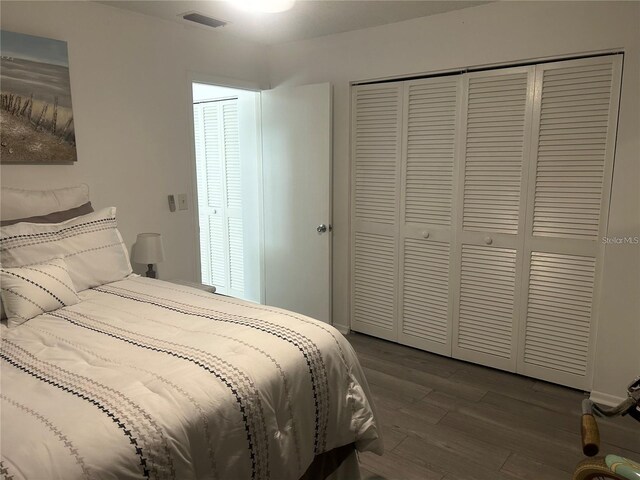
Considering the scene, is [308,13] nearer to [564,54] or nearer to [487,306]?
[564,54]

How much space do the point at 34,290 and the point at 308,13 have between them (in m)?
2.18

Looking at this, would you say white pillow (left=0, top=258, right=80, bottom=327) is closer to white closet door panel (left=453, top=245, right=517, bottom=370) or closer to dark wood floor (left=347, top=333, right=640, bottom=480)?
dark wood floor (left=347, top=333, right=640, bottom=480)

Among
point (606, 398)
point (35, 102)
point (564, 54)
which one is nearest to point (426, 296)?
point (606, 398)

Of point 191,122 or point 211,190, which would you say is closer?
point 191,122

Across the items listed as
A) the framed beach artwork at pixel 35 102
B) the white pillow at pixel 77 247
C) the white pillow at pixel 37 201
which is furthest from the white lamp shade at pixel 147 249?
the framed beach artwork at pixel 35 102

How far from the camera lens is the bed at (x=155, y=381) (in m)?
1.14

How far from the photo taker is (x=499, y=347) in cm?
297

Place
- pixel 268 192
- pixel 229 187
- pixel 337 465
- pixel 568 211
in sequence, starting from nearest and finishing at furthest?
1. pixel 337 465
2. pixel 568 211
3. pixel 268 192
4. pixel 229 187

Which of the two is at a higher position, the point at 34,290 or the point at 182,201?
the point at 182,201

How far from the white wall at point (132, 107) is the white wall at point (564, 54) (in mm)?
1058

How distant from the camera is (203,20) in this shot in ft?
9.80

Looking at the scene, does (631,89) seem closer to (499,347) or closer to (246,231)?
(499,347)

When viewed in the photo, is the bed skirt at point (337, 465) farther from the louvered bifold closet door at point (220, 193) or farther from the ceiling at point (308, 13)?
the louvered bifold closet door at point (220, 193)

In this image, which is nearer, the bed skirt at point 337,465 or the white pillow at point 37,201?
the bed skirt at point 337,465
